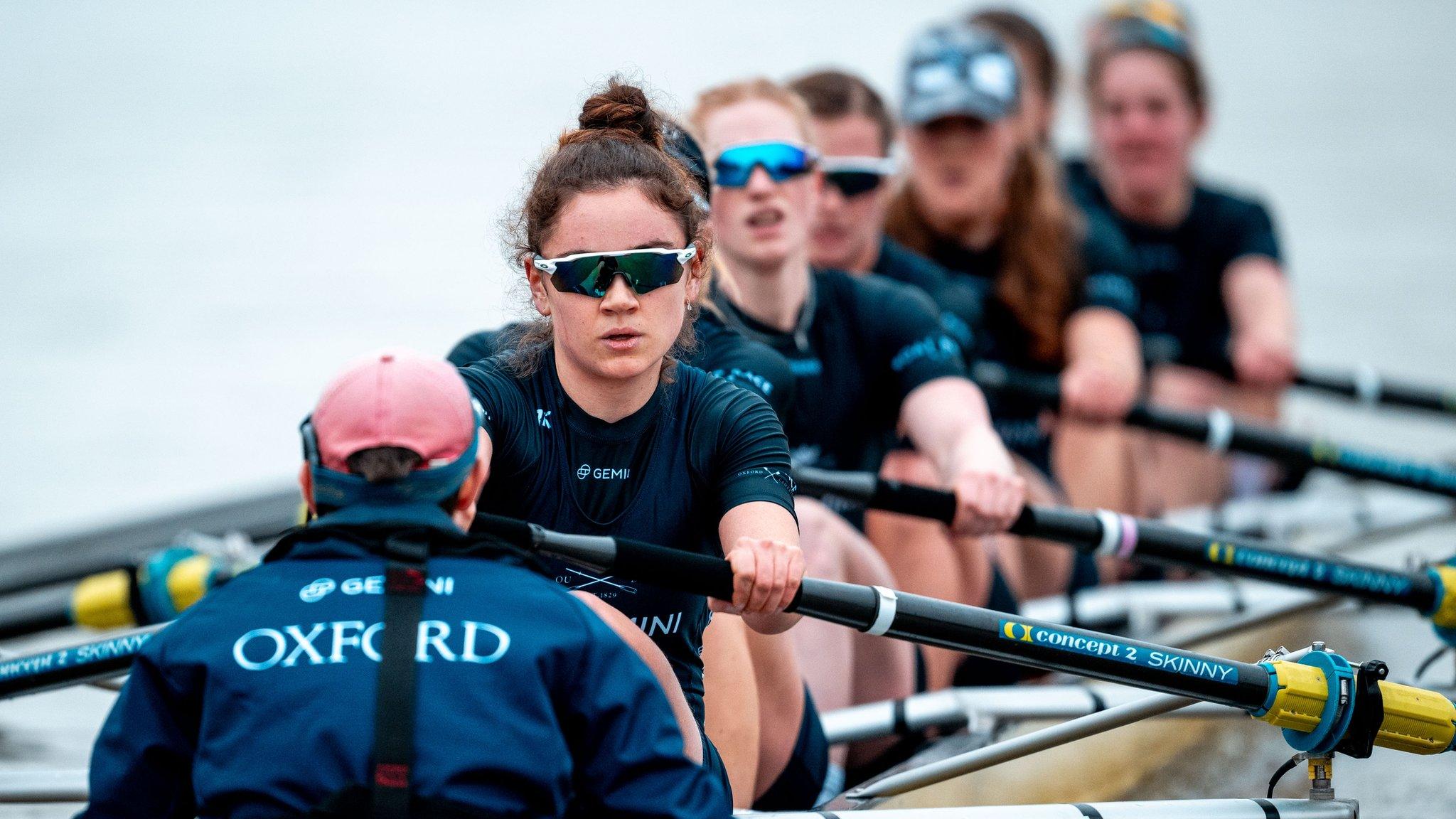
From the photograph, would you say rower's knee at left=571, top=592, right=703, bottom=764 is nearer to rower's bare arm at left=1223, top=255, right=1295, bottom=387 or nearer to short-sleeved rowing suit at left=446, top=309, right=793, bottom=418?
short-sleeved rowing suit at left=446, top=309, right=793, bottom=418

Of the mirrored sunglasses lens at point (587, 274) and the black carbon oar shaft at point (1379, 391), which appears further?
the black carbon oar shaft at point (1379, 391)

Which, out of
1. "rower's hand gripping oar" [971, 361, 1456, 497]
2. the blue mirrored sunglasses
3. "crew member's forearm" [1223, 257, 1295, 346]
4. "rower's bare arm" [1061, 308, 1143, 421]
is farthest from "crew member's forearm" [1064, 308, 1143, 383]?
the blue mirrored sunglasses

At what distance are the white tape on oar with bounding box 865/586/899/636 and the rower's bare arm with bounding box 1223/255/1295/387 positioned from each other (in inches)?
103

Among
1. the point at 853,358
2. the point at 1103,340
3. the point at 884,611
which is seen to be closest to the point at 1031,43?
the point at 1103,340

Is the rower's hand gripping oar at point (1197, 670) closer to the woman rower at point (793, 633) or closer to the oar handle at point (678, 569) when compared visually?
the oar handle at point (678, 569)

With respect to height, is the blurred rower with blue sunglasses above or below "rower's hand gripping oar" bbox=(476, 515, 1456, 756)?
above

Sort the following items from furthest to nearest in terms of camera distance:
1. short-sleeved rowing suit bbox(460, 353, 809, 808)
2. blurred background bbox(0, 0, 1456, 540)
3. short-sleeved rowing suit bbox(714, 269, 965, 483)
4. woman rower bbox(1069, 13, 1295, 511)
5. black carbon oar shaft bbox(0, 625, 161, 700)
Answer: blurred background bbox(0, 0, 1456, 540) < woman rower bbox(1069, 13, 1295, 511) < short-sleeved rowing suit bbox(714, 269, 965, 483) < black carbon oar shaft bbox(0, 625, 161, 700) < short-sleeved rowing suit bbox(460, 353, 809, 808)

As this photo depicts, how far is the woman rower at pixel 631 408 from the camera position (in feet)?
5.79

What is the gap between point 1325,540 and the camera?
424 cm

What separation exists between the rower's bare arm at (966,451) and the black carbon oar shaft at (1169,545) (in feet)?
0.11

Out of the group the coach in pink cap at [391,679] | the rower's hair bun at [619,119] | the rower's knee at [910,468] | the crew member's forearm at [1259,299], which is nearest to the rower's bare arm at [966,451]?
the rower's knee at [910,468]

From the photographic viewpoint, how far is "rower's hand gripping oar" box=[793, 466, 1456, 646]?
2443 mm

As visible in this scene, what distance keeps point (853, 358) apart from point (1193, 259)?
210 centimetres

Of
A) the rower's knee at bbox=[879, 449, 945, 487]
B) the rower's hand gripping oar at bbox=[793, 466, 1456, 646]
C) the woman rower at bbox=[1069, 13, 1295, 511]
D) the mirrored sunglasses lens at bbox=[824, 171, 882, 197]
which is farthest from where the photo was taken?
the woman rower at bbox=[1069, 13, 1295, 511]
